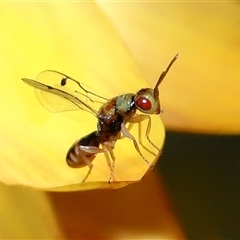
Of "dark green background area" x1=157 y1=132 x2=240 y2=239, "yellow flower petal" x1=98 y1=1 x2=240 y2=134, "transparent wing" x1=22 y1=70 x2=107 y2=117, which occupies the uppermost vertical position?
"transparent wing" x1=22 y1=70 x2=107 y2=117

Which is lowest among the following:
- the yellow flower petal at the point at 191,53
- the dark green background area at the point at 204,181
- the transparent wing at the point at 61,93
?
the dark green background area at the point at 204,181

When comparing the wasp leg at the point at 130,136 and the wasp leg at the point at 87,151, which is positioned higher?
the wasp leg at the point at 87,151

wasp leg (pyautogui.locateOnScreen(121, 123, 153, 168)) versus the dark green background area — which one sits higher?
wasp leg (pyautogui.locateOnScreen(121, 123, 153, 168))
